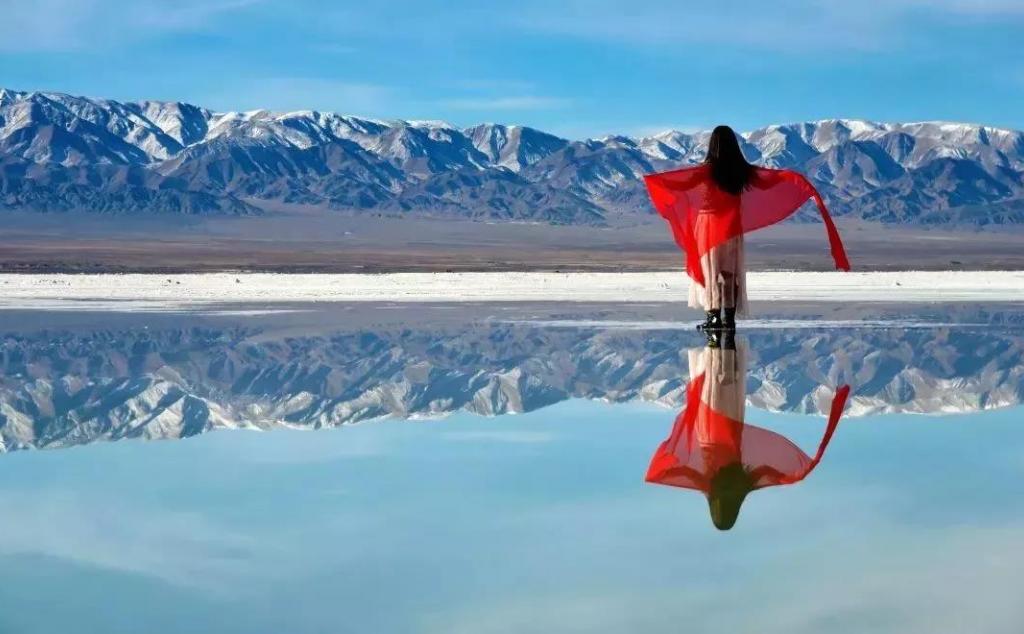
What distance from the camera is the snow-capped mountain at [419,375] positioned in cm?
853

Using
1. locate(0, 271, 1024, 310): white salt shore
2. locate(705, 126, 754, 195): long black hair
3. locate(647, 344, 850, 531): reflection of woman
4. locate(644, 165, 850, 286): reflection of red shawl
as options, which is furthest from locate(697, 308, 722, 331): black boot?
locate(0, 271, 1024, 310): white salt shore

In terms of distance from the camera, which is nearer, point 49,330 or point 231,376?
point 231,376

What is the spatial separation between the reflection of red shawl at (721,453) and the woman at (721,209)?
234 inches

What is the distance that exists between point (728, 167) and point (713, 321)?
1341mm

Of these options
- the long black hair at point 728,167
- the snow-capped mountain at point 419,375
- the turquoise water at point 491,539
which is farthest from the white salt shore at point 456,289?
the turquoise water at point 491,539

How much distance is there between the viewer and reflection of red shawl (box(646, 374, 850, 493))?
602 cm

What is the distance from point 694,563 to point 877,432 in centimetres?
325

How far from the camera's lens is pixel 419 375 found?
10.7 meters

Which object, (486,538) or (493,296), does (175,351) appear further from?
(493,296)

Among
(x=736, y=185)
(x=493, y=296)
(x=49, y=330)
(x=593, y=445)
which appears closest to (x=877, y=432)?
(x=593, y=445)

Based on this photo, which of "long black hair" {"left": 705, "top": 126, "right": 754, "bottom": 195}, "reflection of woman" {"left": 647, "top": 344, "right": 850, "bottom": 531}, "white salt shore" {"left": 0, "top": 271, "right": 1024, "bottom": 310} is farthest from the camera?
"white salt shore" {"left": 0, "top": 271, "right": 1024, "bottom": 310}

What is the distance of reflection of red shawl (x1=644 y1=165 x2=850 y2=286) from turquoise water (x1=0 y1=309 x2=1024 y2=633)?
22.4ft

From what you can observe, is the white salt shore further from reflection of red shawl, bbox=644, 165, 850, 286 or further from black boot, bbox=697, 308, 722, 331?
black boot, bbox=697, 308, 722, 331

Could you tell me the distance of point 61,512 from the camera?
18.0 ft
